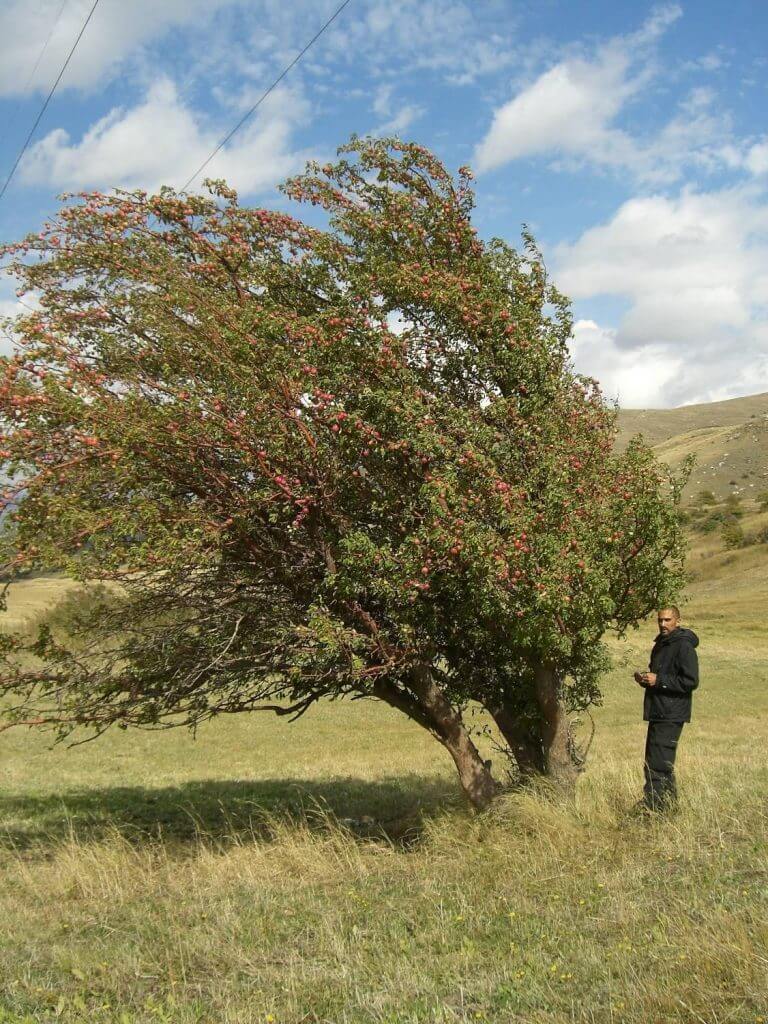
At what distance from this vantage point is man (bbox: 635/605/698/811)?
25.9ft

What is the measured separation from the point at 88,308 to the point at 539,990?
8.37 metres

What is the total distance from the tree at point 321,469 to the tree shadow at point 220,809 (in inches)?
93.2

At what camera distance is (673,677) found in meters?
7.97

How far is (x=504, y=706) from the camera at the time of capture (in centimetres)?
1115

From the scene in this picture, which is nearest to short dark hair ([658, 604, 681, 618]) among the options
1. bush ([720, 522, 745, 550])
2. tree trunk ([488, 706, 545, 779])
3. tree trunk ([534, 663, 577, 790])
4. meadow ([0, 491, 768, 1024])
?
tree trunk ([534, 663, 577, 790])

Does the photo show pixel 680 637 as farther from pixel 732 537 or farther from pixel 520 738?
pixel 732 537

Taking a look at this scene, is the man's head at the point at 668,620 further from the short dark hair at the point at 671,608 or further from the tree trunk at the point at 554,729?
the tree trunk at the point at 554,729

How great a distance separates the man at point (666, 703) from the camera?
25.9 feet

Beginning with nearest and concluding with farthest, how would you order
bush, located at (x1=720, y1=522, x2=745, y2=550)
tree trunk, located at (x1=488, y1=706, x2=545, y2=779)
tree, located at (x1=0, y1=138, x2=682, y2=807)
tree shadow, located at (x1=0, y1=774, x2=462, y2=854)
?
tree, located at (x1=0, y1=138, x2=682, y2=807) → tree trunk, located at (x1=488, y1=706, x2=545, y2=779) → tree shadow, located at (x1=0, y1=774, x2=462, y2=854) → bush, located at (x1=720, y1=522, x2=745, y2=550)

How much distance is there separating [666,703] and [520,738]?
337 centimetres

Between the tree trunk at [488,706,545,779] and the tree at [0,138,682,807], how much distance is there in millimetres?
230

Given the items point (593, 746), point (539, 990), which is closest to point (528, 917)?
point (539, 990)

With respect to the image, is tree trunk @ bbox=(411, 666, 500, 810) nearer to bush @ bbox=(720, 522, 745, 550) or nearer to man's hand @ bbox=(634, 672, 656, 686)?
man's hand @ bbox=(634, 672, 656, 686)

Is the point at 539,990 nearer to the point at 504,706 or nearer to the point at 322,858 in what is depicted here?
the point at 322,858
